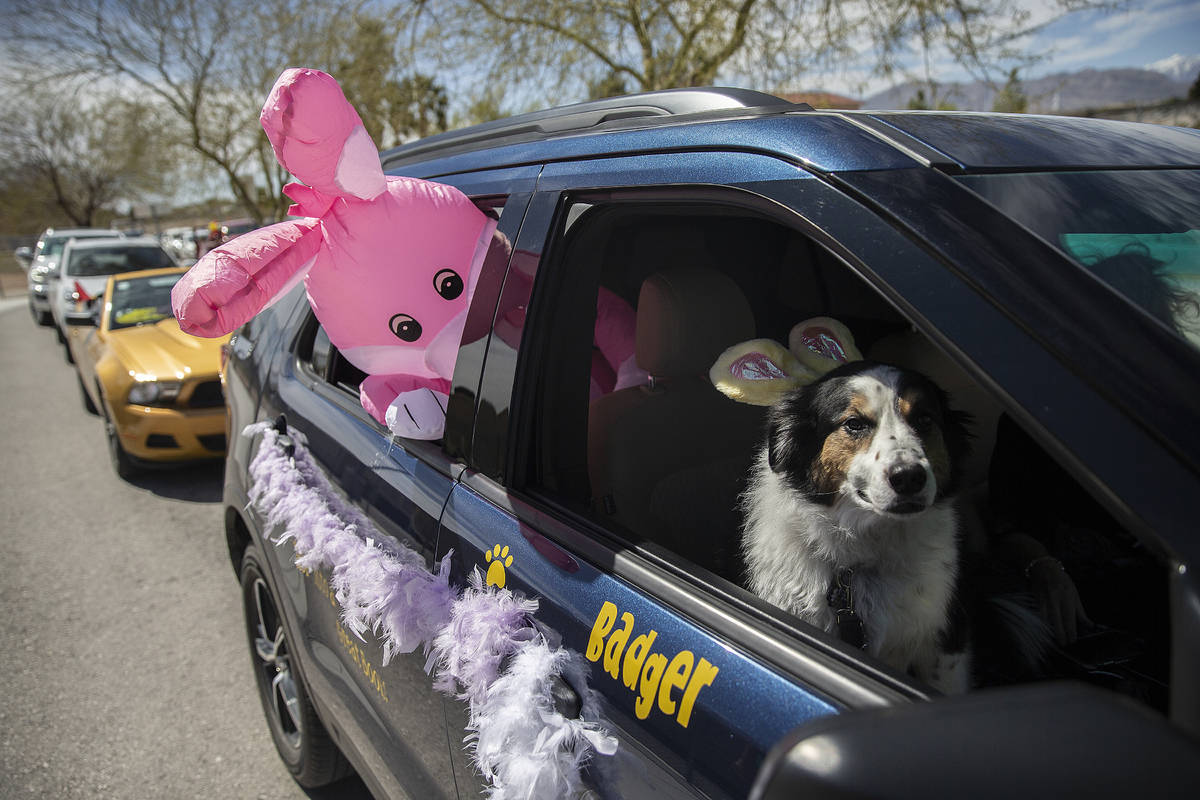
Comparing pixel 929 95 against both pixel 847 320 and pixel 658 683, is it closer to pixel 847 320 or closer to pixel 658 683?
pixel 847 320

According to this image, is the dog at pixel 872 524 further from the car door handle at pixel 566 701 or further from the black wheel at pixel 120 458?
the black wheel at pixel 120 458

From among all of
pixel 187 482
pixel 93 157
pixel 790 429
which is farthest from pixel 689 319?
pixel 93 157

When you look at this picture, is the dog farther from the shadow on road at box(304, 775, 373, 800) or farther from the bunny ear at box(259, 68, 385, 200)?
the shadow on road at box(304, 775, 373, 800)

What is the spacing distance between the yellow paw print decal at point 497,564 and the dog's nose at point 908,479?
717 mm

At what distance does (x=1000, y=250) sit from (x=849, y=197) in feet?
0.69

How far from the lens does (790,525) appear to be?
1514mm

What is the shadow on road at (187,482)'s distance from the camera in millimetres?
5953

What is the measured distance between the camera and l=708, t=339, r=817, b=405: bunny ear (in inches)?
62.9

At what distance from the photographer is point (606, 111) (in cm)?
185

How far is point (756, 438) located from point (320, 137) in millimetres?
1288

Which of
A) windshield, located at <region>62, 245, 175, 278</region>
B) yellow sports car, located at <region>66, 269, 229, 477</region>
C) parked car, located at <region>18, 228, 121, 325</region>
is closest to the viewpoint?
yellow sports car, located at <region>66, 269, 229, 477</region>

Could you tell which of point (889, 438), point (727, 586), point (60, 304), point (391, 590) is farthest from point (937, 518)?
point (60, 304)

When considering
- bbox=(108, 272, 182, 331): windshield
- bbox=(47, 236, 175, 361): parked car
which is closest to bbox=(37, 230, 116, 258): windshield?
bbox=(47, 236, 175, 361): parked car

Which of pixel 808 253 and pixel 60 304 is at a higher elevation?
pixel 808 253
